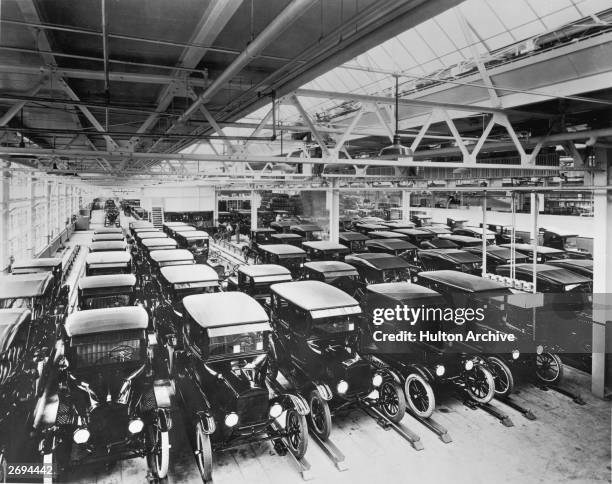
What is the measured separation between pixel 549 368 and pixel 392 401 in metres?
4.20

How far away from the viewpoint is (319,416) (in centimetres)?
764

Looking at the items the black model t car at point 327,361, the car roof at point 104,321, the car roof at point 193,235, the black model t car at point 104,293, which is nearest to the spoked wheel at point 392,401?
the black model t car at point 327,361

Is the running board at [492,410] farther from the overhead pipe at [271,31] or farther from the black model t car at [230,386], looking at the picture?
the overhead pipe at [271,31]

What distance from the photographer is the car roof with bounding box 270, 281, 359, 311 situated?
8.40m

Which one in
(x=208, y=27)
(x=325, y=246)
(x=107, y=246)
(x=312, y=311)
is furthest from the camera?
(x=107, y=246)

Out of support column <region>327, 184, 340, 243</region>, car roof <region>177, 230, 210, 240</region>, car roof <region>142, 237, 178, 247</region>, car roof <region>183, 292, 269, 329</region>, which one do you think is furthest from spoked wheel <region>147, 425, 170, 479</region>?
car roof <region>177, 230, 210, 240</region>

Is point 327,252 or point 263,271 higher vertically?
point 327,252

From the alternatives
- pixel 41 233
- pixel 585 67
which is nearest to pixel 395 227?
pixel 585 67

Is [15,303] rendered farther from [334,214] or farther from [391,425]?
[334,214]

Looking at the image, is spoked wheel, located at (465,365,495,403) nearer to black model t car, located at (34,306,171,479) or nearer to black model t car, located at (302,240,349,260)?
black model t car, located at (34,306,171,479)

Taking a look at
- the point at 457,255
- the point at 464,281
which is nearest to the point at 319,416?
the point at 464,281

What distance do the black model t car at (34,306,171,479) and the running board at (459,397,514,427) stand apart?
228 inches

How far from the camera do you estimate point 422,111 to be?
421 inches

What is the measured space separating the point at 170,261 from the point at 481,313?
9271mm
